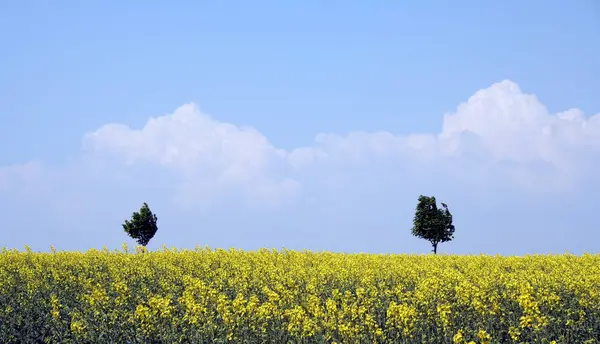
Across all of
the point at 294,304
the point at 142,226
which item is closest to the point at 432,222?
the point at 142,226

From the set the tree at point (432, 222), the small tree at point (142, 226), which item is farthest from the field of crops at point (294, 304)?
the small tree at point (142, 226)

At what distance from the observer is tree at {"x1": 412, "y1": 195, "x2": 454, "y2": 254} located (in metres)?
38.9

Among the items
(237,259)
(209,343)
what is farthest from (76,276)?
(209,343)

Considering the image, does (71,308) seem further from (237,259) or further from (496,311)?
(496,311)

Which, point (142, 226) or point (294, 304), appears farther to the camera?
point (142, 226)

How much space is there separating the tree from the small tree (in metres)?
15.7

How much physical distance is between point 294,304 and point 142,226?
3062 centimetres

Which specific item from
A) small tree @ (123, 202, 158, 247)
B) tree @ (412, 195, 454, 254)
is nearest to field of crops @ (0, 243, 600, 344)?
tree @ (412, 195, 454, 254)

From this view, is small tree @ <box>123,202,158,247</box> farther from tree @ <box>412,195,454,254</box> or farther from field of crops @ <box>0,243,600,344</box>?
field of crops @ <box>0,243,600,344</box>

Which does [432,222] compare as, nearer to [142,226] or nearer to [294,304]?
[142,226]

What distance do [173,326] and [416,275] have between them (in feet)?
20.3

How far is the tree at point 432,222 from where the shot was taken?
38891 millimetres

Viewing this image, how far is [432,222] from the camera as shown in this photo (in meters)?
38.8

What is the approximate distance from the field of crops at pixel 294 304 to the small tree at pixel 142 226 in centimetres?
2169
